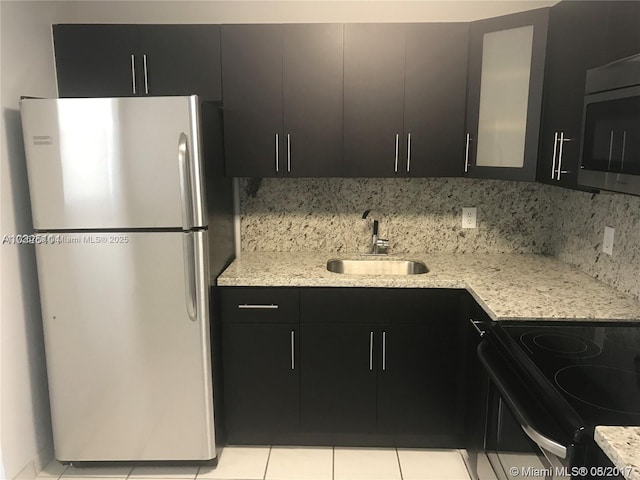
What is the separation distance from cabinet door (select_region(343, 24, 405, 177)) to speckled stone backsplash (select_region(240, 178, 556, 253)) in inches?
13.4

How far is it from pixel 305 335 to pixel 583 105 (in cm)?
149

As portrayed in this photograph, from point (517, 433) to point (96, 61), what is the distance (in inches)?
94.6

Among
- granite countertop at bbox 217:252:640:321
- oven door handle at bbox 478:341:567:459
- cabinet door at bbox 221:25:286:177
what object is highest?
cabinet door at bbox 221:25:286:177

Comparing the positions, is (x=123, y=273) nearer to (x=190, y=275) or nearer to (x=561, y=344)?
(x=190, y=275)

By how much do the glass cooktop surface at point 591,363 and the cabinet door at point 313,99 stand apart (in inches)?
48.1

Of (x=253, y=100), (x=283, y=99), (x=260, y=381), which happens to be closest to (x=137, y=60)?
(x=253, y=100)

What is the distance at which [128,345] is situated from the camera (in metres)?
2.21

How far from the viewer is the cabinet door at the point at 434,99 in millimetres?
2406

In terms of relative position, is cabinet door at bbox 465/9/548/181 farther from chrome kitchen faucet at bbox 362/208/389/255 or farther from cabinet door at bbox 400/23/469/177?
chrome kitchen faucet at bbox 362/208/389/255

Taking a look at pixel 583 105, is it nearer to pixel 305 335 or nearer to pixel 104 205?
pixel 305 335

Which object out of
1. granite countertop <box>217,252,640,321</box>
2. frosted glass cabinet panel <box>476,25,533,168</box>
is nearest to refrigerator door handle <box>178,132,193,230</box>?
granite countertop <box>217,252,640,321</box>

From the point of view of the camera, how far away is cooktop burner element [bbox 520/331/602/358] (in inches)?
61.9

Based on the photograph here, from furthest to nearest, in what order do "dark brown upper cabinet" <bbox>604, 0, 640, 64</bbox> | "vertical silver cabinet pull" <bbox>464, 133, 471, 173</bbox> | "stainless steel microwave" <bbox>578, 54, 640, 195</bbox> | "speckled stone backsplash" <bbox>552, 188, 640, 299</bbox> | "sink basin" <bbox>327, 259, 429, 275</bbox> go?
"sink basin" <bbox>327, 259, 429, 275</bbox>, "vertical silver cabinet pull" <bbox>464, 133, 471, 173</bbox>, "speckled stone backsplash" <bbox>552, 188, 640, 299</bbox>, "dark brown upper cabinet" <bbox>604, 0, 640, 64</bbox>, "stainless steel microwave" <bbox>578, 54, 640, 195</bbox>

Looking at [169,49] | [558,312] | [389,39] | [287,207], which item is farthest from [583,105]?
[169,49]
